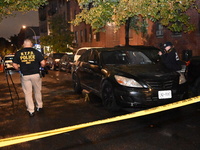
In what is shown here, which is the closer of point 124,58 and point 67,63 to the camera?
point 124,58

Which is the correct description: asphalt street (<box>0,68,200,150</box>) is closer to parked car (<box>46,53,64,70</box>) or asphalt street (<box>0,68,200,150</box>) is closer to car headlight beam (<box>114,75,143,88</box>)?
car headlight beam (<box>114,75,143,88</box>)

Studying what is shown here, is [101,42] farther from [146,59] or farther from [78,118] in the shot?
[78,118]

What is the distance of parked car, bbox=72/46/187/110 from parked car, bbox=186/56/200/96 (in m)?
0.96

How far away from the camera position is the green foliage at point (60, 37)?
35312 mm

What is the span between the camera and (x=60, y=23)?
37156 mm

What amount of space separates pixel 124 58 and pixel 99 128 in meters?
2.93

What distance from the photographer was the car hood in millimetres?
6320

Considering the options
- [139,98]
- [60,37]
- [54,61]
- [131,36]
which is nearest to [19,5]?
[54,61]

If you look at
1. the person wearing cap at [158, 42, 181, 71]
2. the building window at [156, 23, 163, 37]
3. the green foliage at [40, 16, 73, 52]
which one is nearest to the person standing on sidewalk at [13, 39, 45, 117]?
the person wearing cap at [158, 42, 181, 71]

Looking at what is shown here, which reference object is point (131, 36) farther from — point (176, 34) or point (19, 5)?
point (19, 5)

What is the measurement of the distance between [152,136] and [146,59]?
351 cm

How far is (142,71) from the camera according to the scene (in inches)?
259

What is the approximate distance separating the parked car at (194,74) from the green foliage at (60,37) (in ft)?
93.8

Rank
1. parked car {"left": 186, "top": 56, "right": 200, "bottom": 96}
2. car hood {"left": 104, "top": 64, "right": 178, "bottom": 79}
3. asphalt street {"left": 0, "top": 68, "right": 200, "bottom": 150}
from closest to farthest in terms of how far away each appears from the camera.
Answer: asphalt street {"left": 0, "top": 68, "right": 200, "bottom": 150}, car hood {"left": 104, "top": 64, "right": 178, "bottom": 79}, parked car {"left": 186, "top": 56, "right": 200, "bottom": 96}
